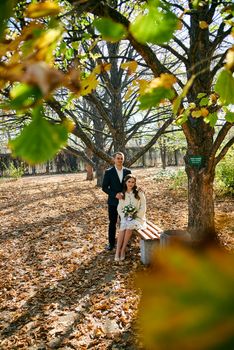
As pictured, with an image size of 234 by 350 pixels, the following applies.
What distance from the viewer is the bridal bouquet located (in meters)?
6.08

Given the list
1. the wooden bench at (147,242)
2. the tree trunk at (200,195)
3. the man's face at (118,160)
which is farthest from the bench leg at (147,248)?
the man's face at (118,160)

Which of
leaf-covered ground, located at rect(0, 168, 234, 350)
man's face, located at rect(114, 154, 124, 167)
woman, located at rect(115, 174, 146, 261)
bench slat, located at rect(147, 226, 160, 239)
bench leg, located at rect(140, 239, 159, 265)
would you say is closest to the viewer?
leaf-covered ground, located at rect(0, 168, 234, 350)

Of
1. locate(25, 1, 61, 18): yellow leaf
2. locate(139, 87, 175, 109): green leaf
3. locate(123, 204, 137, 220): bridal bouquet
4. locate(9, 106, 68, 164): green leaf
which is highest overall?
locate(25, 1, 61, 18): yellow leaf

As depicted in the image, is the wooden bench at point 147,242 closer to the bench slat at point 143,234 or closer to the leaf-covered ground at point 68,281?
the bench slat at point 143,234

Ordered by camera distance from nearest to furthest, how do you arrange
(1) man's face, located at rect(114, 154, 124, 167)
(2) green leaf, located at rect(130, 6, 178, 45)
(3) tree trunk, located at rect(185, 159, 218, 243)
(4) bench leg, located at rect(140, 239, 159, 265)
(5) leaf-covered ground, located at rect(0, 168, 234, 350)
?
(2) green leaf, located at rect(130, 6, 178, 45) < (5) leaf-covered ground, located at rect(0, 168, 234, 350) < (4) bench leg, located at rect(140, 239, 159, 265) < (3) tree trunk, located at rect(185, 159, 218, 243) < (1) man's face, located at rect(114, 154, 124, 167)

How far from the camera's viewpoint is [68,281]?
17.9 ft

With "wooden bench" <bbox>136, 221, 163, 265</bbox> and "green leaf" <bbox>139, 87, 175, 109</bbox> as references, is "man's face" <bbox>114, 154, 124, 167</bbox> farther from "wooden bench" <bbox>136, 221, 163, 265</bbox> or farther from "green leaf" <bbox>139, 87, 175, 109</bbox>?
"green leaf" <bbox>139, 87, 175, 109</bbox>

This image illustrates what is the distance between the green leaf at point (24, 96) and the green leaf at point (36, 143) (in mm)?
33

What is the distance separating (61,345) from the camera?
3.77 m

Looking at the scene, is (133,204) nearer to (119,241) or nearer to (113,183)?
(113,183)

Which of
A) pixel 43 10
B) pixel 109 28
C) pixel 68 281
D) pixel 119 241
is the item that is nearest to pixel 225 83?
pixel 109 28

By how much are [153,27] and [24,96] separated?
0.29 m

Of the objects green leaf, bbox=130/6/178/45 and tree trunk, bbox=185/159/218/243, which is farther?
tree trunk, bbox=185/159/218/243

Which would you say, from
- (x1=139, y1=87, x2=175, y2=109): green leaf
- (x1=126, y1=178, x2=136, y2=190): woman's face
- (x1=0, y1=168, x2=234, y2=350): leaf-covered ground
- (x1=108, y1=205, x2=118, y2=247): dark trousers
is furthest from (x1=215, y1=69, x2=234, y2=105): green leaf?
(x1=108, y1=205, x2=118, y2=247): dark trousers
